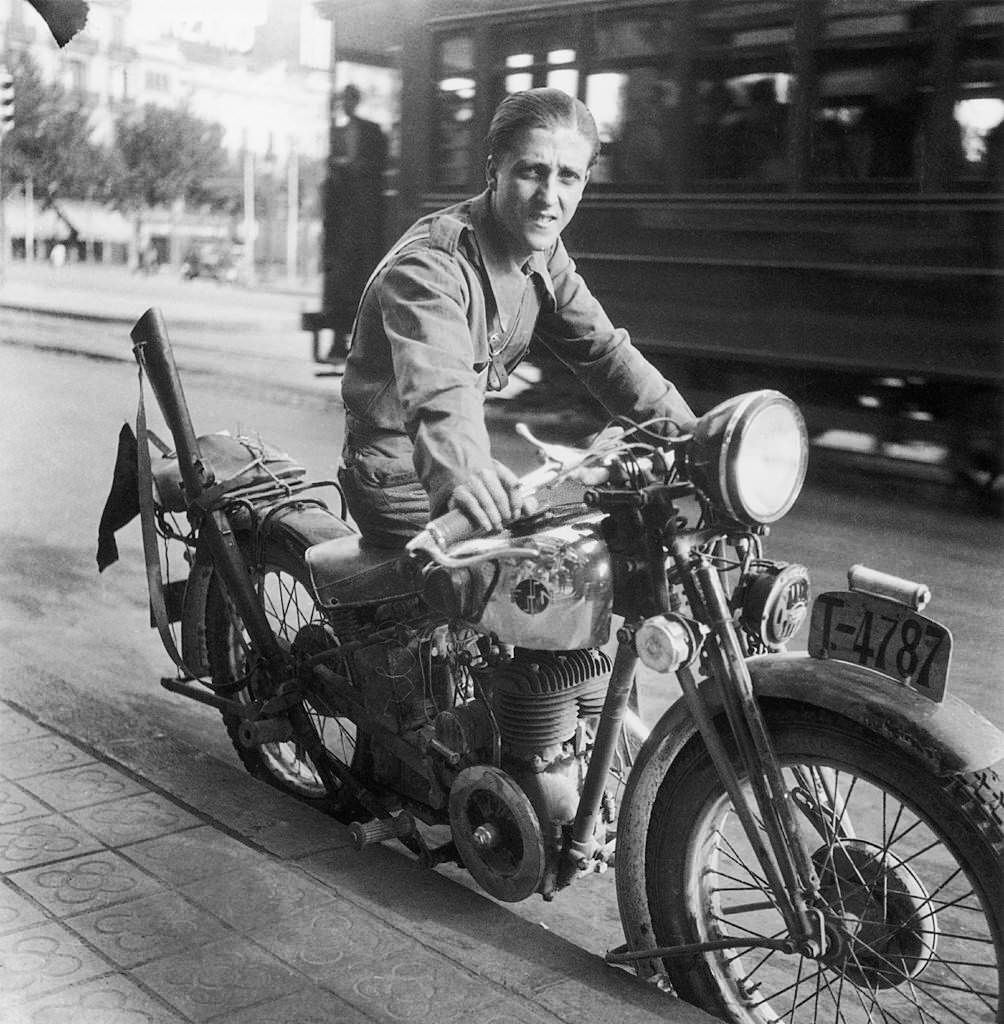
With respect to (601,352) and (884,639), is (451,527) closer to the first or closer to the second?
(884,639)

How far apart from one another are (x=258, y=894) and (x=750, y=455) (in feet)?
4.55

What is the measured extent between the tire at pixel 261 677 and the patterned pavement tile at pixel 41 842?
1.86 ft

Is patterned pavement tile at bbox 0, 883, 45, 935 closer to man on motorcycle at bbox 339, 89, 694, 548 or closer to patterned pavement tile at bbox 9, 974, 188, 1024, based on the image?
patterned pavement tile at bbox 9, 974, 188, 1024

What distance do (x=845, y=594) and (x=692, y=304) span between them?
18.4 ft

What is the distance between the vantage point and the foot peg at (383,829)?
2863 millimetres

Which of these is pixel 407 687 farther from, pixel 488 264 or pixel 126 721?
pixel 126 721

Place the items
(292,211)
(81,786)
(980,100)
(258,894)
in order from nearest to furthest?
(258,894), (81,786), (292,211), (980,100)

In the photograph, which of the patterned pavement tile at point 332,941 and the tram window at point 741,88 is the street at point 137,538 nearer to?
the patterned pavement tile at point 332,941

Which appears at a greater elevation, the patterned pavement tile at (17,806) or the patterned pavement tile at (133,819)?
the patterned pavement tile at (133,819)

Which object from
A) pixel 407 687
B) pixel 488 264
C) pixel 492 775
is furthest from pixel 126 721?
pixel 488 264

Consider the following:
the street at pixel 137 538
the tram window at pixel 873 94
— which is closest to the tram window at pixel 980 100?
the tram window at pixel 873 94

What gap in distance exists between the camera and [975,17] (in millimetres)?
6477

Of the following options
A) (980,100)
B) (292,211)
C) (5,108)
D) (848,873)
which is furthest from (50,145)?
(980,100)

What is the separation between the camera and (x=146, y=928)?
100 inches
